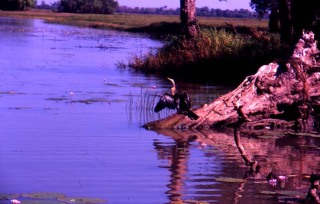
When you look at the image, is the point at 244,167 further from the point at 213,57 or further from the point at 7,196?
the point at 213,57

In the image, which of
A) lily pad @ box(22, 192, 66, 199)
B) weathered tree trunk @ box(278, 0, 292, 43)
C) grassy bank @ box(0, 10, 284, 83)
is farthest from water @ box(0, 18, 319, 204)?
grassy bank @ box(0, 10, 284, 83)

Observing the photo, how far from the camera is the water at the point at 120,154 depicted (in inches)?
376

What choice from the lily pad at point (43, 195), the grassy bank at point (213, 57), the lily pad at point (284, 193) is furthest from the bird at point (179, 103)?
the grassy bank at point (213, 57)

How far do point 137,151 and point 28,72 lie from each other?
13896 millimetres

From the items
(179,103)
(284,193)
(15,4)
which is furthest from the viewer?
(15,4)

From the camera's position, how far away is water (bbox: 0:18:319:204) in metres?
9.55

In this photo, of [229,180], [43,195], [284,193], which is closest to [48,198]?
[43,195]

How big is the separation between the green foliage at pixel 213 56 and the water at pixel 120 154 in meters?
4.33

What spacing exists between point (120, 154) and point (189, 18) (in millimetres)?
18579

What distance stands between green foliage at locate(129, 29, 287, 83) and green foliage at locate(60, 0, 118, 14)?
4225 inches

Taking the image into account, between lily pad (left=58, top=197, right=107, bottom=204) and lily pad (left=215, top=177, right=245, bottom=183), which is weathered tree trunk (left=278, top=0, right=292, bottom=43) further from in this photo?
lily pad (left=58, top=197, right=107, bottom=204)

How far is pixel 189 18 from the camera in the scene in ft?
98.6

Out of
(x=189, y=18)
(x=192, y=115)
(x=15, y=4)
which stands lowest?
(x=15, y=4)

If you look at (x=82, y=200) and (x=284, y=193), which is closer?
(x=82, y=200)
